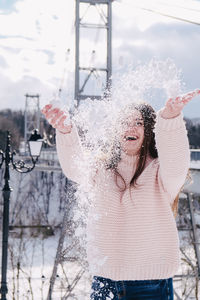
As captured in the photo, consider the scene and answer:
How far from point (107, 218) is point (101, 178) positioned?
126mm

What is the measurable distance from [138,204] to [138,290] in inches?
8.6

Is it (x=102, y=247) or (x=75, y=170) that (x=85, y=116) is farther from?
(x=102, y=247)

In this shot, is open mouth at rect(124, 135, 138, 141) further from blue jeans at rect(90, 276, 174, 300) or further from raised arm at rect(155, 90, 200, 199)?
blue jeans at rect(90, 276, 174, 300)

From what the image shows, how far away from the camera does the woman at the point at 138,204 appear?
3.89 ft

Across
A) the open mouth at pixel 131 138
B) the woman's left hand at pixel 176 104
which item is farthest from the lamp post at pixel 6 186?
the woman's left hand at pixel 176 104

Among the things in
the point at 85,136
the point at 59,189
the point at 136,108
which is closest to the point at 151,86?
the point at 136,108

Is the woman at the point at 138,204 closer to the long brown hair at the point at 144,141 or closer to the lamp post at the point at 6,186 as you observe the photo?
the long brown hair at the point at 144,141

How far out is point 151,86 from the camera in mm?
1280

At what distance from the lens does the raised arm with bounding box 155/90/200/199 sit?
1151 millimetres

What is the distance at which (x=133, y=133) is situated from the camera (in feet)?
4.20

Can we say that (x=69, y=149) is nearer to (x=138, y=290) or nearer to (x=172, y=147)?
(x=172, y=147)

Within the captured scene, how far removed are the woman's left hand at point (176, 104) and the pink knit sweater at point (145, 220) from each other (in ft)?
0.05

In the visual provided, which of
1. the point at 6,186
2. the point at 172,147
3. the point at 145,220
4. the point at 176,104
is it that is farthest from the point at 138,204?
the point at 6,186

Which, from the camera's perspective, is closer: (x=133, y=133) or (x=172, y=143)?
(x=172, y=143)
